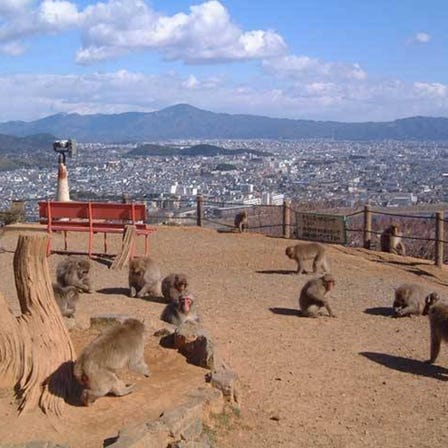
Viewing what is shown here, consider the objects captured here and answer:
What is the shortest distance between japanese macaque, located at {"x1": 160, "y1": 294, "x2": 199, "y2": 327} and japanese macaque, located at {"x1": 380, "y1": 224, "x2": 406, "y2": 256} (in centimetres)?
917

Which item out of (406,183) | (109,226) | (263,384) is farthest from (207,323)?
(406,183)

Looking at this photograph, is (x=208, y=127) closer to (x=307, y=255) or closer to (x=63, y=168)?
(x=63, y=168)

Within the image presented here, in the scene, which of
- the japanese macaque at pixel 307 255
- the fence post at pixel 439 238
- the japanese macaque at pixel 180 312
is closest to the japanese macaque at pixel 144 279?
the japanese macaque at pixel 180 312

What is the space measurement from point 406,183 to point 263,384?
33421 millimetres

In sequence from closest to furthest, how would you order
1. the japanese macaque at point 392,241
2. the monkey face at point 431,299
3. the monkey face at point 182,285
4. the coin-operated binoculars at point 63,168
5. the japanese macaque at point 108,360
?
Answer: the japanese macaque at point 108,360
the monkey face at point 431,299
the monkey face at point 182,285
the japanese macaque at point 392,241
the coin-operated binoculars at point 63,168

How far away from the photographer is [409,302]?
12.1 meters

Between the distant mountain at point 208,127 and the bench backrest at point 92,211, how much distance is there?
329 ft

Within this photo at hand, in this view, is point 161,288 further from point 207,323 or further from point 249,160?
point 249,160

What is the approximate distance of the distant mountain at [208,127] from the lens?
406 ft

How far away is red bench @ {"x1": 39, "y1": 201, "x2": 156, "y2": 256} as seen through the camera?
16.0m

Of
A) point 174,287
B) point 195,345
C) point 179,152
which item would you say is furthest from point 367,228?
point 179,152

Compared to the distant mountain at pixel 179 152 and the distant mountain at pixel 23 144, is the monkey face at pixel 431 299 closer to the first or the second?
the distant mountain at pixel 23 144

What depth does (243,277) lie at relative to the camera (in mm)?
14922

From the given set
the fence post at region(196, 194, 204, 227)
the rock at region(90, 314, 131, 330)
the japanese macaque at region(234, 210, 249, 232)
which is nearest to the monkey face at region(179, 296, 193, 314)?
the rock at region(90, 314, 131, 330)
